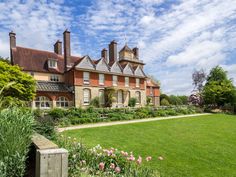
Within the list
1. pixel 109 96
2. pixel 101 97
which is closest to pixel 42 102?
pixel 101 97

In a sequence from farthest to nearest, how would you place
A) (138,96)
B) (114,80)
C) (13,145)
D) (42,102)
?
(138,96)
(114,80)
(42,102)
(13,145)

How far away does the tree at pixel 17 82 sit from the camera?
1809 cm

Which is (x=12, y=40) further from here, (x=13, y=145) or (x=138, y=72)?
(x=13, y=145)

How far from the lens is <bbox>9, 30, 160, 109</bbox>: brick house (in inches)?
1037

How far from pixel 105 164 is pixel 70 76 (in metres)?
24.3

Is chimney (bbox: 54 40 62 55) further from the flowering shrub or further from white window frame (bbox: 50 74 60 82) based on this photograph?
the flowering shrub

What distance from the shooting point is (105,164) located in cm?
458

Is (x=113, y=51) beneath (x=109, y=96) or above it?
above

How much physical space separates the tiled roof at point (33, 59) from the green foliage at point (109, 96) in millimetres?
7423

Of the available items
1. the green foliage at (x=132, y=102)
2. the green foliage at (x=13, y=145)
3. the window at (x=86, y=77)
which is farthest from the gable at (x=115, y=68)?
the green foliage at (x=13, y=145)

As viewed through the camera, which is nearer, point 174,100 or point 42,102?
point 42,102

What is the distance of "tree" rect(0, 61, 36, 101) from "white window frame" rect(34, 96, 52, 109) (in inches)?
190

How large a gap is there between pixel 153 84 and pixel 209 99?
11.2 meters

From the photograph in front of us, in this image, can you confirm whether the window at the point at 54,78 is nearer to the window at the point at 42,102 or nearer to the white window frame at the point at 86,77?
the window at the point at 42,102
